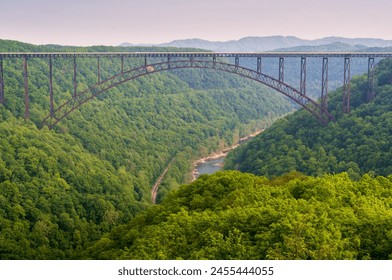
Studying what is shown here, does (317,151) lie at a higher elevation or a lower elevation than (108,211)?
higher

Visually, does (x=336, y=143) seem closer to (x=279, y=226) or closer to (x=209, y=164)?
(x=209, y=164)

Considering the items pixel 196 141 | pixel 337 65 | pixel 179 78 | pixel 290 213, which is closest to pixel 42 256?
pixel 290 213

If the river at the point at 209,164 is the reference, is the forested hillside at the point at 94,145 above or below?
above

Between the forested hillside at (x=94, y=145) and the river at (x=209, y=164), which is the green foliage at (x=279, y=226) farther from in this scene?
the river at (x=209, y=164)

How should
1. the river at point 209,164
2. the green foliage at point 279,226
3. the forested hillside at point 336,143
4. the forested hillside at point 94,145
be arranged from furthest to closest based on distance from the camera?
the river at point 209,164
the forested hillside at point 336,143
the forested hillside at point 94,145
the green foliage at point 279,226

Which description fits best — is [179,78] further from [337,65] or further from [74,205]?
[74,205]

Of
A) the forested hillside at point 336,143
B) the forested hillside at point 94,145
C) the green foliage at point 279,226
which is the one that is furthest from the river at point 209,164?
the green foliage at point 279,226

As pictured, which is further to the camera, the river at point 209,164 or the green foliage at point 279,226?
the river at point 209,164
